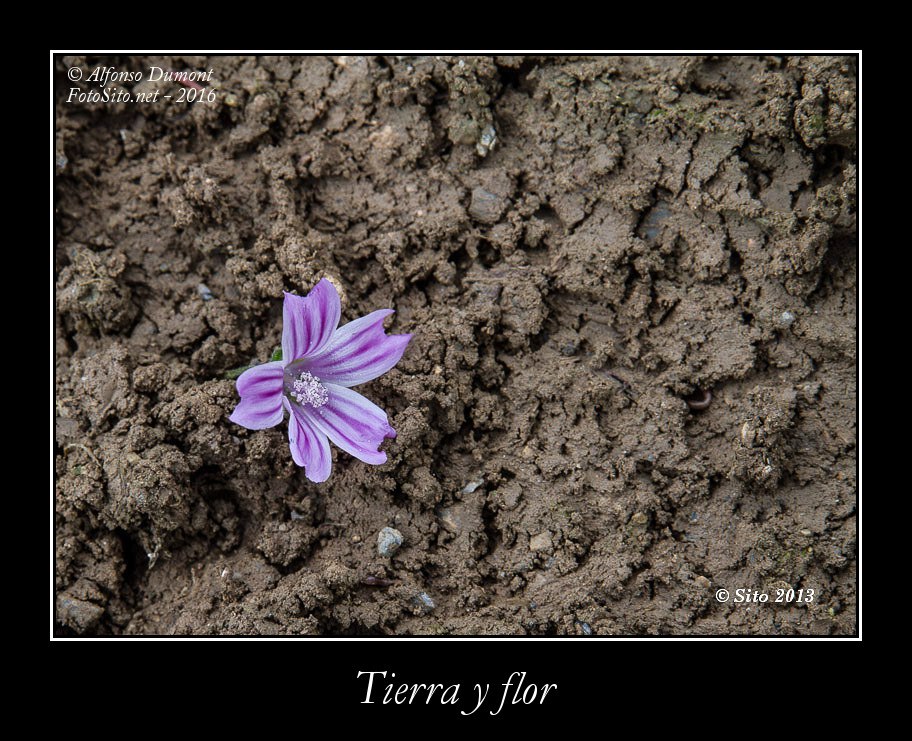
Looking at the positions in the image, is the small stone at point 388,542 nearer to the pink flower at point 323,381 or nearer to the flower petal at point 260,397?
the pink flower at point 323,381

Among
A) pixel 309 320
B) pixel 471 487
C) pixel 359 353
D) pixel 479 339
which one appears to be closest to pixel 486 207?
pixel 479 339

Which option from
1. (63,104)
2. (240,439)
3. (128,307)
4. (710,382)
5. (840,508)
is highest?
(63,104)

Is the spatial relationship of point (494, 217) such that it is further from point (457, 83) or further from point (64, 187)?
point (64, 187)

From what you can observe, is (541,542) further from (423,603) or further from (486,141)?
(486,141)

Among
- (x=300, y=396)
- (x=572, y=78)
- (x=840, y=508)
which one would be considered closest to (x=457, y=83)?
(x=572, y=78)

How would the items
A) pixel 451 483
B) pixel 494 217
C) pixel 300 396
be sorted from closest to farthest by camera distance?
pixel 300 396, pixel 451 483, pixel 494 217

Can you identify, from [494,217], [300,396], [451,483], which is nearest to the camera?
[300,396]

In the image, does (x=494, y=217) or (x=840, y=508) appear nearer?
(x=840, y=508)

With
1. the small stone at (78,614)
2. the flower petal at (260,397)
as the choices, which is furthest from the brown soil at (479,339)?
the flower petal at (260,397)
